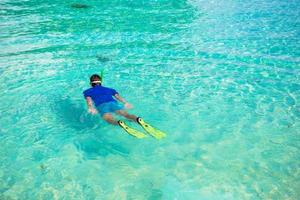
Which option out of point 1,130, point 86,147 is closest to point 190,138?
point 86,147

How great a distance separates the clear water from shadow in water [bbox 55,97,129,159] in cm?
3

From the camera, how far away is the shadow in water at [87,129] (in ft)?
21.4

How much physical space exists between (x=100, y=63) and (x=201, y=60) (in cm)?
409

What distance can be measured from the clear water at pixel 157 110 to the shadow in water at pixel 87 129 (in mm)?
28

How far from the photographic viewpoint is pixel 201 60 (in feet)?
37.1

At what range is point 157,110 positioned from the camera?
809cm

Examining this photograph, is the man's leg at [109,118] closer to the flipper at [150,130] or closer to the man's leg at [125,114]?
the man's leg at [125,114]

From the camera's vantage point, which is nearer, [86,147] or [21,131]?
[86,147]

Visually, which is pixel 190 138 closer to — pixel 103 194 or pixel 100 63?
pixel 103 194

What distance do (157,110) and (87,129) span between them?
6.80 ft

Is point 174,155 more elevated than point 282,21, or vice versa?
point 282,21

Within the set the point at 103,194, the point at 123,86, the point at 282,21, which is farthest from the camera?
the point at 282,21

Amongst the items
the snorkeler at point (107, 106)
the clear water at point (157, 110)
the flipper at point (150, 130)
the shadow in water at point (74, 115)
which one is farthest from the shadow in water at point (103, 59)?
the flipper at point (150, 130)

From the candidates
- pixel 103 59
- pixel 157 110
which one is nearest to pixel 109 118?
pixel 157 110
